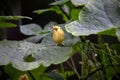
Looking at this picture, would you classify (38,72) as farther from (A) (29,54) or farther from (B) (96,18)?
(B) (96,18)

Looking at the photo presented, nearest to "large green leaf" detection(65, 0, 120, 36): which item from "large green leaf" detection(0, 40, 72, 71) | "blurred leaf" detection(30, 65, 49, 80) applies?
"large green leaf" detection(0, 40, 72, 71)

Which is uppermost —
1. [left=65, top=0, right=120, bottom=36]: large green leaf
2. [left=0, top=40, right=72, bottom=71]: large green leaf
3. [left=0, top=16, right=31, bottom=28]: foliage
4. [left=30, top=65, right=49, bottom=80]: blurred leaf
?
[left=65, top=0, right=120, bottom=36]: large green leaf

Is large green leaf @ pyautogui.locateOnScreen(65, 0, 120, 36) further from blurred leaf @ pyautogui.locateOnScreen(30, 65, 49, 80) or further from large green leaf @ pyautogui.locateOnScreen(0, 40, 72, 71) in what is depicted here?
blurred leaf @ pyautogui.locateOnScreen(30, 65, 49, 80)

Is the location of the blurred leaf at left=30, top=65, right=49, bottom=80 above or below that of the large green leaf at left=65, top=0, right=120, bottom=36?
below

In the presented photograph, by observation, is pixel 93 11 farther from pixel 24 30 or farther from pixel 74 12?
pixel 24 30

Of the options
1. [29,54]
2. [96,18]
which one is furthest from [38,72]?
[96,18]

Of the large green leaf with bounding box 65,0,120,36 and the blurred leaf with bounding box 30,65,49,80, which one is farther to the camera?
the blurred leaf with bounding box 30,65,49,80

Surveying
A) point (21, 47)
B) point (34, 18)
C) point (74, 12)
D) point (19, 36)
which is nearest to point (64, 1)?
point (74, 12)
